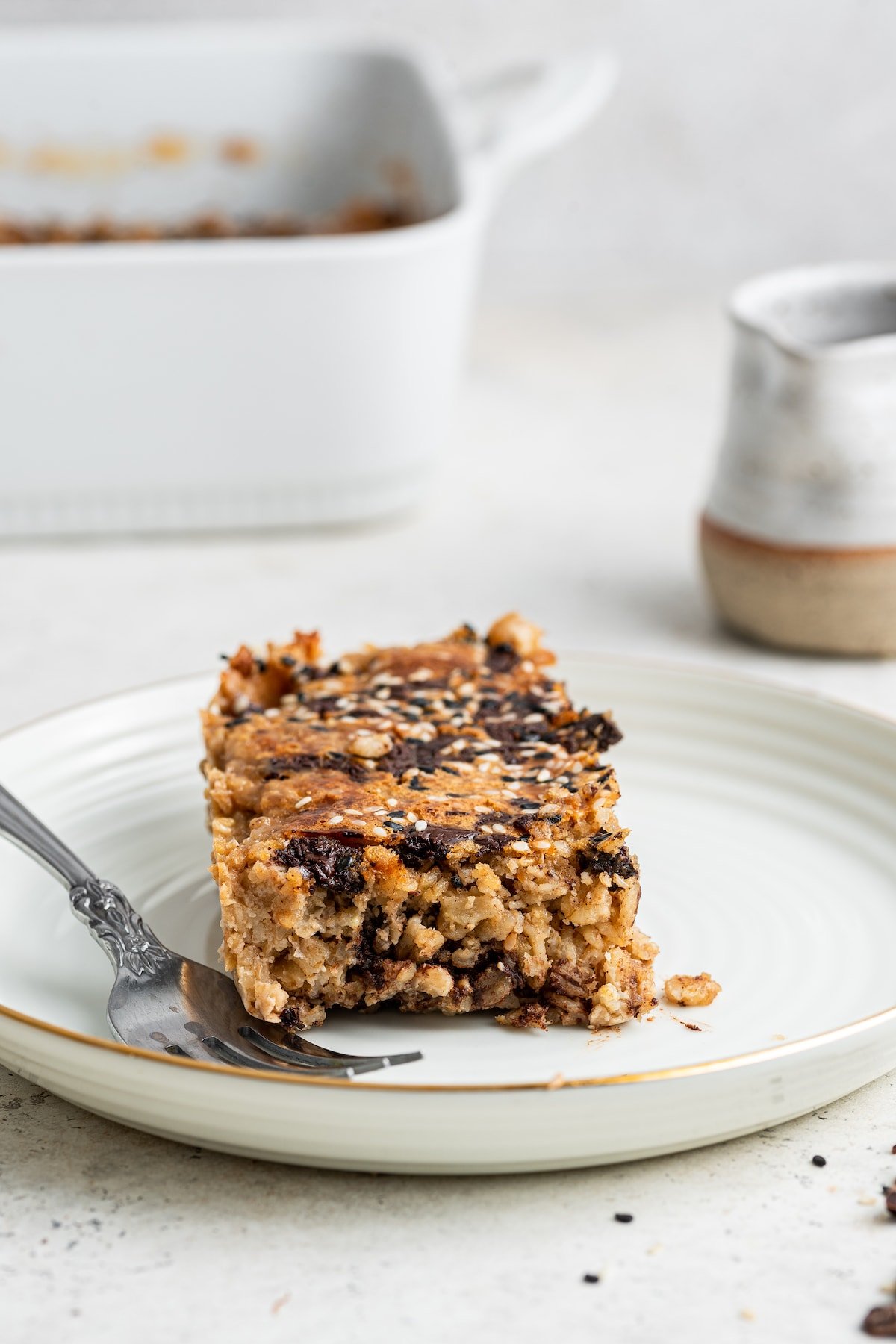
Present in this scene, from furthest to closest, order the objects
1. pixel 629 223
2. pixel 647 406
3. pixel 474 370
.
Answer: pixel 629 223 → pixel 474 370 → pixel 647 406

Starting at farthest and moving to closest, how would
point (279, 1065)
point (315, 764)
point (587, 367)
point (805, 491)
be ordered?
point (587, 367) < point (805, 491) < point (315, 764) < point (279, 1065)

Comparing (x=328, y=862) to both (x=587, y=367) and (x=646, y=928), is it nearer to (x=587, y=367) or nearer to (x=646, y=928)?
(x=646, y=928)

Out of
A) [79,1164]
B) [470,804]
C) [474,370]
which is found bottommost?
[474,370]

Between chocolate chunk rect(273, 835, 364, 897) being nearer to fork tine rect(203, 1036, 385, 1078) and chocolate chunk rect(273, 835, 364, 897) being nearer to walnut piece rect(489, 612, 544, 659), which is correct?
fork tine rect(203, 1036, 385, 1078)

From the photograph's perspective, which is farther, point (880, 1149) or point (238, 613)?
point (238, 613)

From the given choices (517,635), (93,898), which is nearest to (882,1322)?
(93,898)

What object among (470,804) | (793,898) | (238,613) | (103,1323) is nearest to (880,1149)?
(793,898)

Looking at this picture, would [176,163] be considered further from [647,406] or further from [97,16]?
[647,406]
